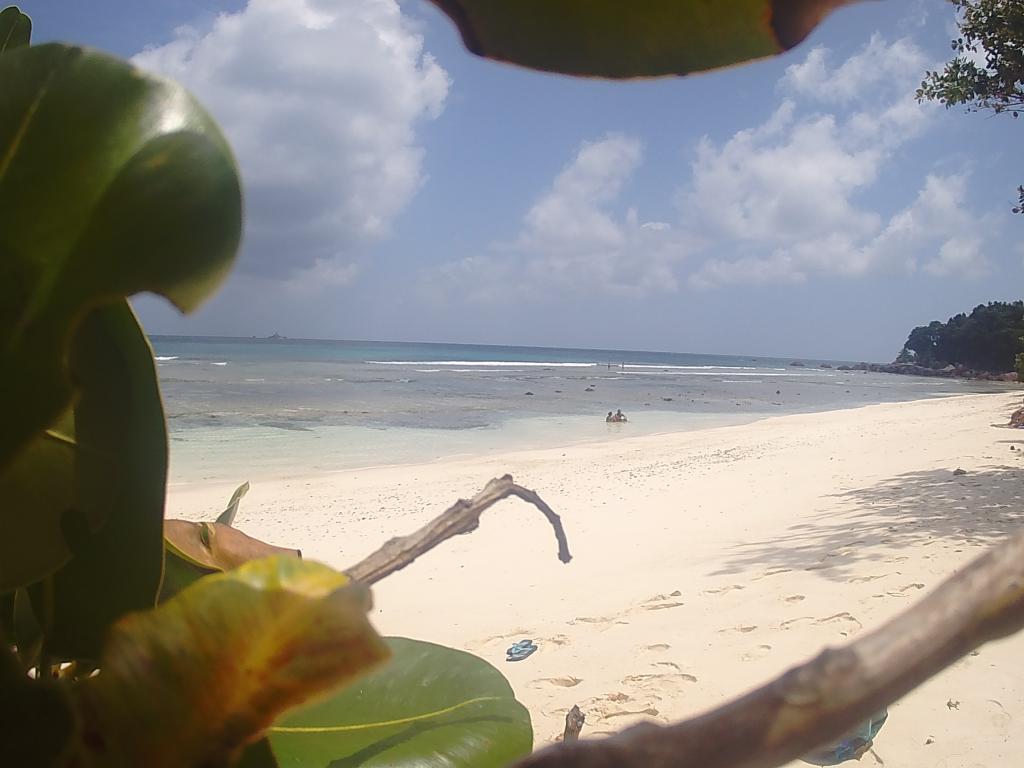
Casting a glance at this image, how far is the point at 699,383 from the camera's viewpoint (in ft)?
100

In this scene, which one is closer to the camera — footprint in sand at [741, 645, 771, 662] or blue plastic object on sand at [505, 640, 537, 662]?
footprint in sand at [741, 645, 771, 662]

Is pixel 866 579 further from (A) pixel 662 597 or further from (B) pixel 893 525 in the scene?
(B) pixel 893 525

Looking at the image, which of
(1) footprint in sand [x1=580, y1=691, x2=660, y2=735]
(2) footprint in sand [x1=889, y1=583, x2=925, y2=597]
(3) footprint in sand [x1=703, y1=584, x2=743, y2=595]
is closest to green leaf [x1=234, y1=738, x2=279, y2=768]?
(1) footprint in sand [x1=580, y1=691, x2=660, y2=735]

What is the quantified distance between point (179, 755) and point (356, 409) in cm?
1715

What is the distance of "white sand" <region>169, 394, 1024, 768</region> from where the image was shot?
2850 millimetres

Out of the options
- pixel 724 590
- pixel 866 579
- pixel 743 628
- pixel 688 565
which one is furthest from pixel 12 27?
pixel 688 565

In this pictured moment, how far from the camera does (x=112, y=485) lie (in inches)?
8.8

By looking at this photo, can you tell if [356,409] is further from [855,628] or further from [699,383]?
[699,383]

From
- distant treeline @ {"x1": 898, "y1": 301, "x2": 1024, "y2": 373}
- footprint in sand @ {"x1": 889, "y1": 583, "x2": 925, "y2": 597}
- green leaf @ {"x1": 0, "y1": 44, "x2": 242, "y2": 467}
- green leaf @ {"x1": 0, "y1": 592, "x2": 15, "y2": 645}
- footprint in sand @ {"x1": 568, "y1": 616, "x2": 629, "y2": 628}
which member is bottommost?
footprint in sand @ {"x1": 568, "y1": 616, "x2": 629, "y2": 628}

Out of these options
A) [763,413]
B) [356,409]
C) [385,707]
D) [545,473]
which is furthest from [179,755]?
[763,413]

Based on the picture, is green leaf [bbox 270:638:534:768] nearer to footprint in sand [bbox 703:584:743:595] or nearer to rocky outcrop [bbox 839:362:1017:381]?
footprint in sand [bbox 703:584:743:595]

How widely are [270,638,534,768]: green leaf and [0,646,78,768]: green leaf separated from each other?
0.14m

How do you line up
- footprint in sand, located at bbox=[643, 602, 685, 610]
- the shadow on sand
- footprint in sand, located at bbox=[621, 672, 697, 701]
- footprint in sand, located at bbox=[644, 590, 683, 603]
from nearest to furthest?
footprint in sand, located at bbox=[621, 672, 697, 701] < footprint in sand, located at bbox=[643, 602, 685, 610] < footprint in sand, located at bbox=[644, 590, 683, 603] < the shadow on sand

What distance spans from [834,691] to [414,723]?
245 millimetres
